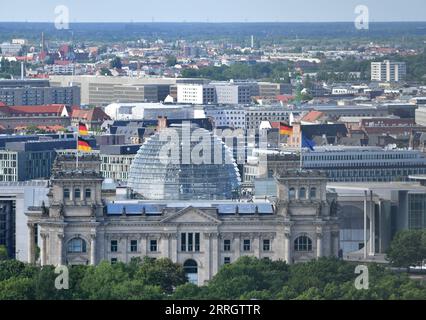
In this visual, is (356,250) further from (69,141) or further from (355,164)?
(69,141)

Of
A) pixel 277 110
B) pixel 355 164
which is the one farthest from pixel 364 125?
pixel 355 164

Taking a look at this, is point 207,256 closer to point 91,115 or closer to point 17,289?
point 17,289

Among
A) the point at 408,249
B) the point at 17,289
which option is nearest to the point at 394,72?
the point at 408,249

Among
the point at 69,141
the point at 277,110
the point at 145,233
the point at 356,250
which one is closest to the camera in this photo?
the point at 145,233

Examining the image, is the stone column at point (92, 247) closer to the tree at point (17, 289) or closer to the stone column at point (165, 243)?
the stone column at point (165, 243)

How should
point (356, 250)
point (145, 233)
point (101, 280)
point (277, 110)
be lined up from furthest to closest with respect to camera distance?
point (277, 110)
point (356, 250)
point (145, 233)
point (101, 280)

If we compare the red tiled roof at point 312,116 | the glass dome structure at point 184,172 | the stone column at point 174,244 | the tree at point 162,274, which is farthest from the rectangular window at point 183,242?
the red tiled roof at point 312,116
